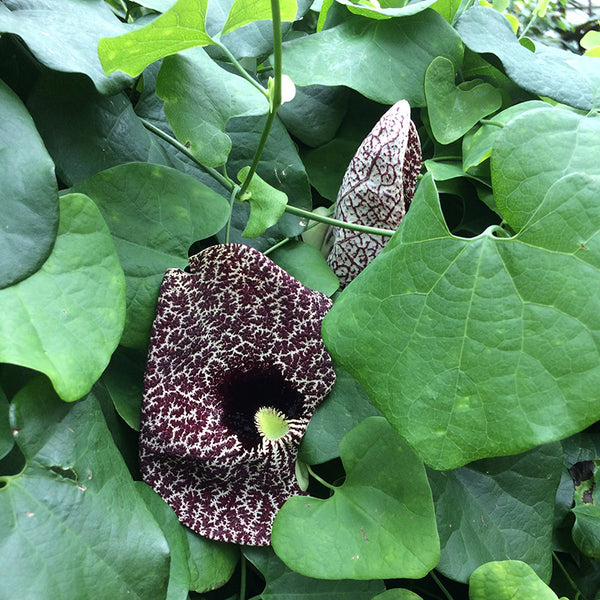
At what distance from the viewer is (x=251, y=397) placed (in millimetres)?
514

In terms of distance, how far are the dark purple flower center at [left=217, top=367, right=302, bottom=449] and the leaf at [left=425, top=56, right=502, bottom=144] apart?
0.29 m

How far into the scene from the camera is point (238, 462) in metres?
0.48

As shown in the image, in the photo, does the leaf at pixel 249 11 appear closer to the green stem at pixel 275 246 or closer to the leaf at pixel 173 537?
the green stem at pixel 275 246

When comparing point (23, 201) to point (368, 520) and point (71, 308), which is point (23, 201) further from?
point (368, 520)

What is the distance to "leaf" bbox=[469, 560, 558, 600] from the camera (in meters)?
0.48

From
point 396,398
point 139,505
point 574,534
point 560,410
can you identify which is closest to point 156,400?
point 139,505

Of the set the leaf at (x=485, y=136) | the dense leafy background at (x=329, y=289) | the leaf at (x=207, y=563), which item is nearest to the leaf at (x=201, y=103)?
the dense leafy background at (x=329, y=289)

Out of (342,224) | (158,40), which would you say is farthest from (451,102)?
(158,40)

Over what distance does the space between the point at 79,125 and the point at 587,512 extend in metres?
0.59

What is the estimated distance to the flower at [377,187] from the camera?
53cm

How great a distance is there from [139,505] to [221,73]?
37 cm

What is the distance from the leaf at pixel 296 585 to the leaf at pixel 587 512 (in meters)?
0.21

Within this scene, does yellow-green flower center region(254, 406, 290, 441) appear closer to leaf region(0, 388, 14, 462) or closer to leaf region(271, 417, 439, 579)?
→ leaf region(271, 417, 439, 579)

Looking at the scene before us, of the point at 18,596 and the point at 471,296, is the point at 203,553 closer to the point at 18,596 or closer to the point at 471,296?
the point at 18,596
